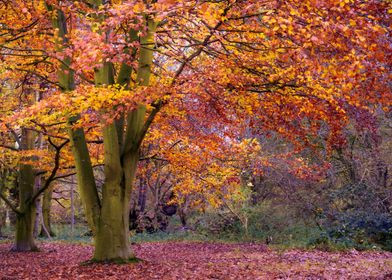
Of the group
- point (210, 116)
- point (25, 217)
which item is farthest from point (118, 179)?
point (25, 217)

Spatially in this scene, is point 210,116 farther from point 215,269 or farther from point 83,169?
point 215,269

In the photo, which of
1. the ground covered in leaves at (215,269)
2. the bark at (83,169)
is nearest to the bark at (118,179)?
the bark at (83,169)

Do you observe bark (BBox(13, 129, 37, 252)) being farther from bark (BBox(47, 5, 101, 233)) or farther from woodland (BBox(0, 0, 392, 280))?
bark (BBox(47, 5, 101, 233))

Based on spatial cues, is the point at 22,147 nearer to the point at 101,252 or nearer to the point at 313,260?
the point at 101,252

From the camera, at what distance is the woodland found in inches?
298

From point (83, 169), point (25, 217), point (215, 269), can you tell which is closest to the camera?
point (215, 269)

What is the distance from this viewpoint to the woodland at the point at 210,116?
7578 mm

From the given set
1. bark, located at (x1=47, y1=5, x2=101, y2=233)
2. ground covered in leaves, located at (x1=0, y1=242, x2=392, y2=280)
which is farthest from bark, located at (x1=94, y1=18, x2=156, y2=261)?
ground covered in leaves, located at (x1=0, y1=242, x2=392, y2=280)

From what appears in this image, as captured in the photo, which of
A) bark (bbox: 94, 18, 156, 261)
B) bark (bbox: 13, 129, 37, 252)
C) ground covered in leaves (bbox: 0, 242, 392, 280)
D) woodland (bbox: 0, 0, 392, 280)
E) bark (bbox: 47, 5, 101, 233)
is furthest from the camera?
bark (bbox: 13, 129, 37, 252)

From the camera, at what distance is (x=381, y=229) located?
18000mm

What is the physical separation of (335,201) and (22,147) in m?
12.2

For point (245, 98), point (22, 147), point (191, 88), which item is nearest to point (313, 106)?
point (245, 98)

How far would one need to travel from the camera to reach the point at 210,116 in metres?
12.3

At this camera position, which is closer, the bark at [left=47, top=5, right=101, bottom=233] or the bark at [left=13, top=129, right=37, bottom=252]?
the bark at [left=47, top=5, right=101, bottom=233]
